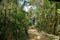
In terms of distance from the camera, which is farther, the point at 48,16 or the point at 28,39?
the point at 48,16

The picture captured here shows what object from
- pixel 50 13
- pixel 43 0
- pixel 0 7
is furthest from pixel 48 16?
pixel 0 7

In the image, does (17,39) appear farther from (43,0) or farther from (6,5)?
(43,0)

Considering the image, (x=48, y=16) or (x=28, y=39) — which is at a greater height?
(x=48, y=16)

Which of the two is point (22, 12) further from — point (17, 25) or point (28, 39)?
point (28, 39)

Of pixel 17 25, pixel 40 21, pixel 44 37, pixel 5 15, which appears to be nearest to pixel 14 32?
pixel 17 25

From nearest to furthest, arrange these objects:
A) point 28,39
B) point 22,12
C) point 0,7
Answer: point 0,7 → point 22,12 → point 28,39

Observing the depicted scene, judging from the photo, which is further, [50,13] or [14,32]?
[50,13]

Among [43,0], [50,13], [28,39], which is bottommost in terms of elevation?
[28,39]

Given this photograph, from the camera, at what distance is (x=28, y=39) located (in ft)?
19.9

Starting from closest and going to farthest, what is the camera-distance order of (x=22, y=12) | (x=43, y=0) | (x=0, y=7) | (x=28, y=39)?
(x=0, y=7)
(x=22, y=12)
(x=28, y=39)
(x=43, y=0)

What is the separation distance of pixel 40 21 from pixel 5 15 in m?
2.16

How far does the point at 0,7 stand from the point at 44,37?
2186mm

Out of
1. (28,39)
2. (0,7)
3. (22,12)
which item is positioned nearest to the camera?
(0,7)

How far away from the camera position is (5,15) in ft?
17.1
